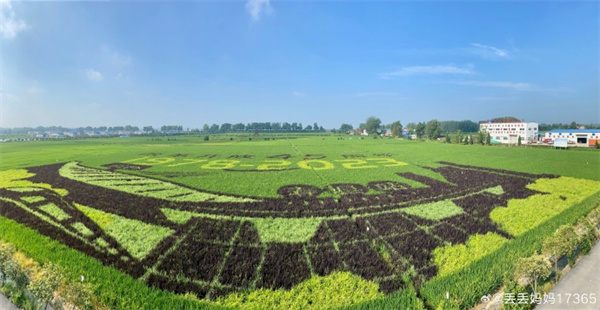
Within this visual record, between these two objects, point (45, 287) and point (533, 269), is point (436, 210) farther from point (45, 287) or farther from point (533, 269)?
point (45, 287)

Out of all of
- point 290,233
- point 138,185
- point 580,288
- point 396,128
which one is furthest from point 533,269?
point 396,128

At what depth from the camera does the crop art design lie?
12500 millimetres

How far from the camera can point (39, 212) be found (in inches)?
830

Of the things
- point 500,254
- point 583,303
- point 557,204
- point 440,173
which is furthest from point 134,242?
point 440,173

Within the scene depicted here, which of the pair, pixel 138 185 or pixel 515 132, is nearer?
pixel 138 185

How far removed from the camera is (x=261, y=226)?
17.5 metres

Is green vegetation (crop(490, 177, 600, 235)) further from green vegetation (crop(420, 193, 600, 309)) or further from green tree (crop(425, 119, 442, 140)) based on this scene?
green tree (crop(425, 119, 442, 140))

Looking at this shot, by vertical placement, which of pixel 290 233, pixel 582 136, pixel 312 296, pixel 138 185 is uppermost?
pixel 582 136

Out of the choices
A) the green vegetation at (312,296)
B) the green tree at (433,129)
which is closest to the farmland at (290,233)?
the green vegetation at (312,296)

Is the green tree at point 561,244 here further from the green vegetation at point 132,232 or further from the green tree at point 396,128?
the green tree at point 396,128

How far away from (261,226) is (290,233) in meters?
2.18

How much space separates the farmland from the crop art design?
92 mm

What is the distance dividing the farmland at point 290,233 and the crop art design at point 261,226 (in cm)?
9

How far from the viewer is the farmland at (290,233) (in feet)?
36.5
